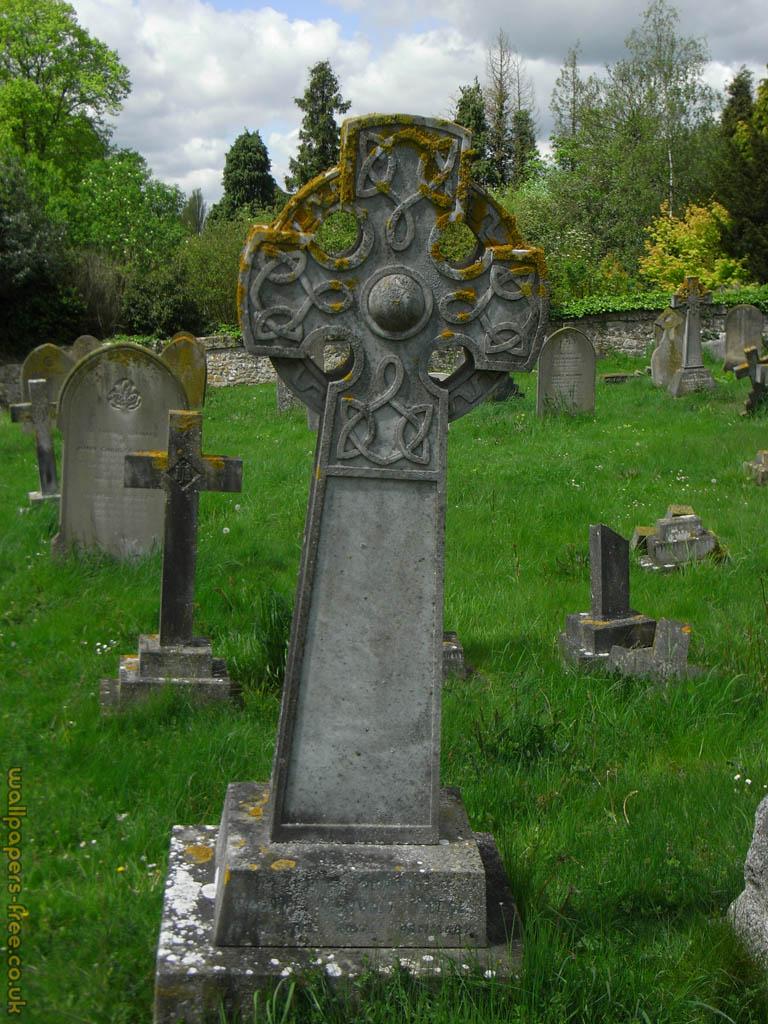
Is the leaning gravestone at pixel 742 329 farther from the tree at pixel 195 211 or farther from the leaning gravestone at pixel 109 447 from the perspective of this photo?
the tree at pixel 195 211

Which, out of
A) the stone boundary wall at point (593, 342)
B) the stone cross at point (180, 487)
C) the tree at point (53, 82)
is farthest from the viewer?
the tree at point (53, 82)

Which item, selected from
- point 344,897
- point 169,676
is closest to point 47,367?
point 169,676

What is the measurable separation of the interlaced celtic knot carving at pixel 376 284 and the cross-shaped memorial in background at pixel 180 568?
2.88 m

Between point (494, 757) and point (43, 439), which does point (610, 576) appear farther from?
point (43, 439)

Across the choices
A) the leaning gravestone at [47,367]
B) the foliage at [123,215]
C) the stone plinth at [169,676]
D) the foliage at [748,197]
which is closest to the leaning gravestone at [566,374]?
the leaning gravestone at [47,367]

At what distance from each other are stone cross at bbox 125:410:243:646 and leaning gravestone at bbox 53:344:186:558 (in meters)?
1.95

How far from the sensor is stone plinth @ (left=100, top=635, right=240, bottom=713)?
18.0 ft

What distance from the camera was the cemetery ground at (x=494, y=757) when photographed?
119 inches

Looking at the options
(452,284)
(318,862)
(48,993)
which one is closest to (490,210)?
(452,284)

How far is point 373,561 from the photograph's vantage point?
312cm

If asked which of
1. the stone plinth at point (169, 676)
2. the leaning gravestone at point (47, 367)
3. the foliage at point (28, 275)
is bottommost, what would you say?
the stone plinth at point (169, 676)

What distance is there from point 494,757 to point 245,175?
49.5 m

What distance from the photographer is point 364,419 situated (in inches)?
121

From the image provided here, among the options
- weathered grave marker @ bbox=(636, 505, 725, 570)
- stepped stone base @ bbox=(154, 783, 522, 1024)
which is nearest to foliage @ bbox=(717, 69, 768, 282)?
weathered grave marker @ bbox=(636, 505, 725, 570)
